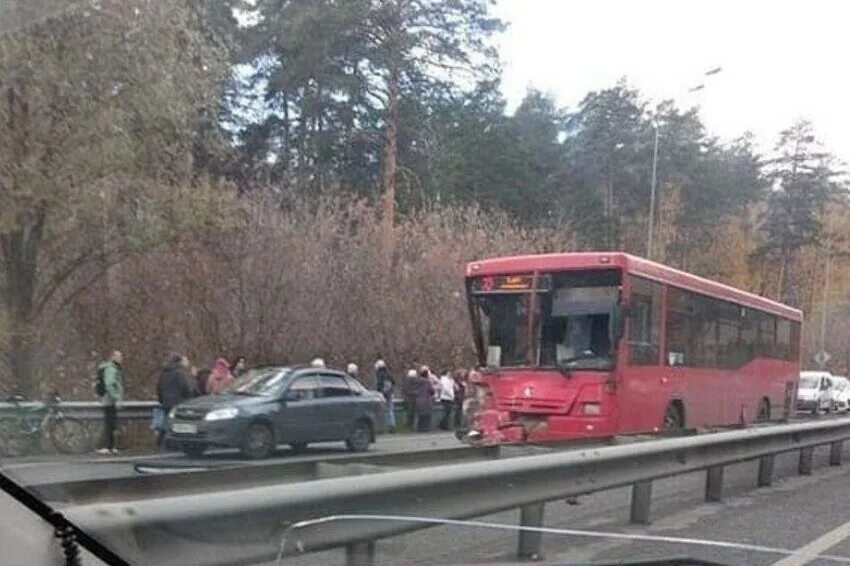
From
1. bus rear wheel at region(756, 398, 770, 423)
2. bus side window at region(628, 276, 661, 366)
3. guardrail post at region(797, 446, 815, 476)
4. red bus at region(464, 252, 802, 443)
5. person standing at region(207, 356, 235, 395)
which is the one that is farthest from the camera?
guardrail post at region(797, 446, 815, 476)

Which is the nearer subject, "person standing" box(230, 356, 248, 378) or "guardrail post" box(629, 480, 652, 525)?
"person standing" box(230, 356, 248, 378)

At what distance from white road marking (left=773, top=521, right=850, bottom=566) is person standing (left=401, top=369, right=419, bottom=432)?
7.01 ft

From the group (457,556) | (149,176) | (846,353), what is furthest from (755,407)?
(149,176)

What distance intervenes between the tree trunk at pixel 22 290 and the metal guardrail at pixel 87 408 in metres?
0.09

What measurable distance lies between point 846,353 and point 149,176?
512cm

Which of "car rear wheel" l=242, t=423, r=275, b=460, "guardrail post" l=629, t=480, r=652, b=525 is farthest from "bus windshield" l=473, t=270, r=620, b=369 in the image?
"car rear wheel" l=242, t=423, r=275, b=460

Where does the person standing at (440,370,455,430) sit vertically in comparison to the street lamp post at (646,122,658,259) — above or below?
below

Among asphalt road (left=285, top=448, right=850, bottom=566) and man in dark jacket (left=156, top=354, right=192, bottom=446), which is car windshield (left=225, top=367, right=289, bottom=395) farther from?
asphalt road (left=285, top=448, right=850, bottom=566)

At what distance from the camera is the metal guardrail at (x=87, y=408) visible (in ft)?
11.6

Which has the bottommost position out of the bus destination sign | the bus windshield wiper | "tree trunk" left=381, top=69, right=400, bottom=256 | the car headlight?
the car headlight

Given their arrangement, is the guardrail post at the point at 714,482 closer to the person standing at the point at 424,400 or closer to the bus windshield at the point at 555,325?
the bus windshield at the point at 555,325

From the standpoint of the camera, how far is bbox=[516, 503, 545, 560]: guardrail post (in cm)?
508

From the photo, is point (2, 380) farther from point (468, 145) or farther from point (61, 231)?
point (468, 145)

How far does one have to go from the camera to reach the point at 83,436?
4.03m
